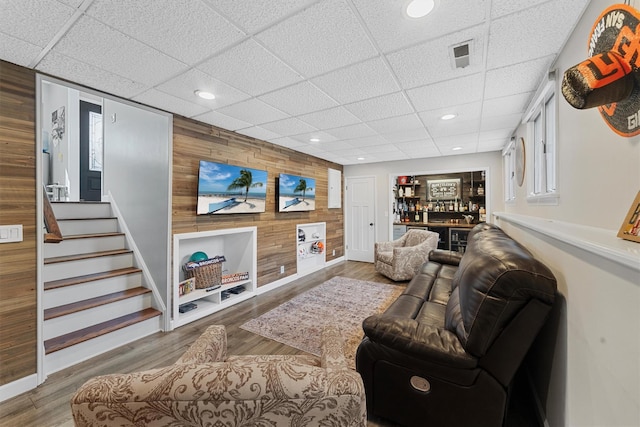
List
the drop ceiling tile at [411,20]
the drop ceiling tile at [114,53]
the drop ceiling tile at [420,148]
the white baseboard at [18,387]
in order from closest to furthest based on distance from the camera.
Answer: the drop ceiling tile at [411,20] < the drop ceiling tile at [114,53] < the white baseboard at [18,387] < the drop ceiling tile at [420,148]

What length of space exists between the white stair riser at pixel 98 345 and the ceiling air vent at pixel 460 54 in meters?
3.64

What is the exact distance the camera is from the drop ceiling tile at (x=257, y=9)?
133cm

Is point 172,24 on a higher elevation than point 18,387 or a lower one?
higher

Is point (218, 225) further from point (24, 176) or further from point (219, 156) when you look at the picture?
point (24, 176)

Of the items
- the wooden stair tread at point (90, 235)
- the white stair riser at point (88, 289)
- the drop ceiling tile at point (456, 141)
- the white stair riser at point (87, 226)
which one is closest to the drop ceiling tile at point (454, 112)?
the drop ceiling tile at point (456, 141)

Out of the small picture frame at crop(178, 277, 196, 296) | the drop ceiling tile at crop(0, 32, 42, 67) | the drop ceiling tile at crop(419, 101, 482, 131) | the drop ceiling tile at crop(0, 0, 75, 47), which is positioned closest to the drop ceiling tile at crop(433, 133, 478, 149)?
the drop ceiling tile at crop(419, 101, 482, 131)

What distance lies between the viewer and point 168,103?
262cm

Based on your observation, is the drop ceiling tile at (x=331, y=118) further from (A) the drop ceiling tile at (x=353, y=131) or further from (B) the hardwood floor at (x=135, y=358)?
(B) the hardwood floor at (x=135, y=358)

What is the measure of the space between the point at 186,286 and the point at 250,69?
252 centimetres

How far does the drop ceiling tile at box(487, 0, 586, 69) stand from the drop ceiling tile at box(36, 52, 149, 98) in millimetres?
2701

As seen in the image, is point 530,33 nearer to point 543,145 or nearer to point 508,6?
point 508,6

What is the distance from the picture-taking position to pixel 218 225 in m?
3.43

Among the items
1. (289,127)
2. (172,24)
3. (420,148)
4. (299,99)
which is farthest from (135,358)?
(420,148)

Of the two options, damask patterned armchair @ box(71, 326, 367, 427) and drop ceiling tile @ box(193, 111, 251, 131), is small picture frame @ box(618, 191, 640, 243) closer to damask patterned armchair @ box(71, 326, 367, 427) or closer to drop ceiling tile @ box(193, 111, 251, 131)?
damask patterned armchair @ box(71, 326, 367, 427)
